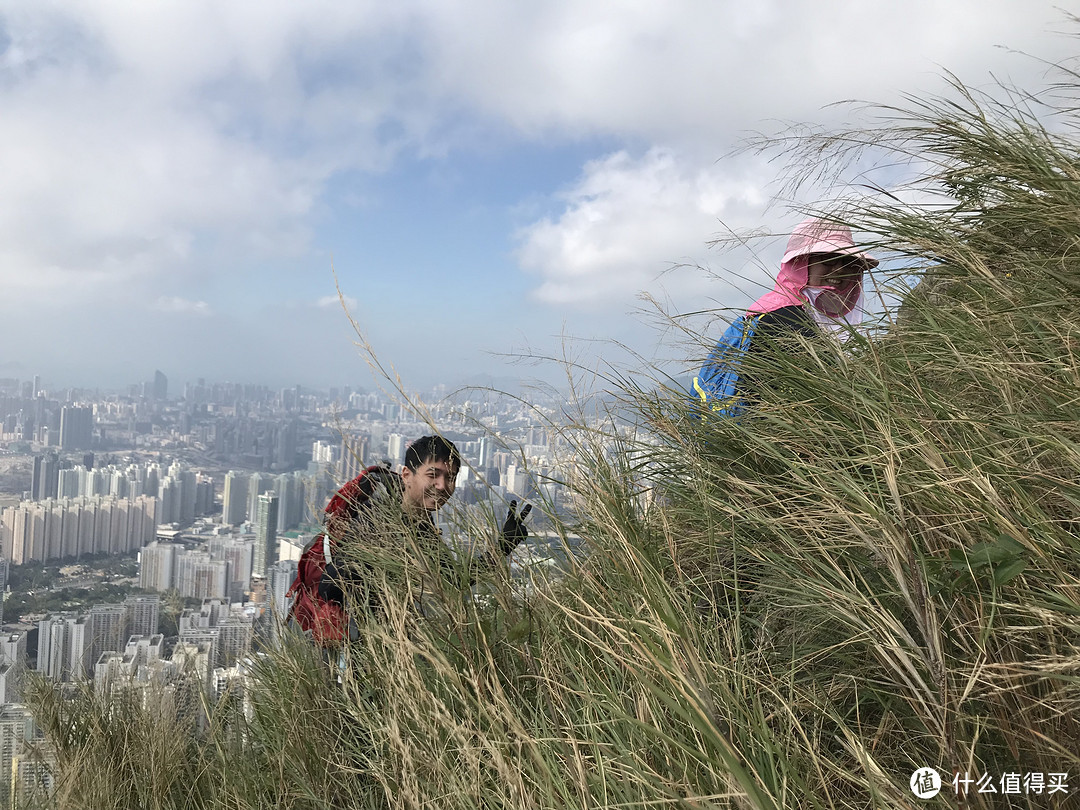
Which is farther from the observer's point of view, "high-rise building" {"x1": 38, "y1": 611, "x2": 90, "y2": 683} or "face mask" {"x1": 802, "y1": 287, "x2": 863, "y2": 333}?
"high-rise building" {"x1": 38, "y1": 611, "x2": 90, "y2": 683}

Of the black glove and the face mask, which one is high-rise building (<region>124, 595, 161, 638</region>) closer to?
the black glove

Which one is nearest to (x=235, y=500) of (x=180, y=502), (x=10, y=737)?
(x=180, y=502)

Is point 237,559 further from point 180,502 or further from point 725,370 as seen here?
point 725,370

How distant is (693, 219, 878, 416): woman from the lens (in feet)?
7.25

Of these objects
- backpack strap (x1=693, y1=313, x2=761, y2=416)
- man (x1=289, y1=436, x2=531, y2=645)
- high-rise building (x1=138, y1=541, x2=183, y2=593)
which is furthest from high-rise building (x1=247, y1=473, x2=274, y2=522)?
backpack strap (x1=693, y1=313, x2=761, y2=416)

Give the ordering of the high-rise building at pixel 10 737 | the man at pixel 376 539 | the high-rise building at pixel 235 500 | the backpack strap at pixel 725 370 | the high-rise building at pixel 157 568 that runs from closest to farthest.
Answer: the backpack strap at pixel 725 370, the man at pixel 376 539, the high-rise building at pixel 10 737, the high-rise building at pixel 157 568, the high-rise building at pixel 235 500

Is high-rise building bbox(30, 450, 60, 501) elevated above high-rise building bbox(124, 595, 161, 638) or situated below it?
below

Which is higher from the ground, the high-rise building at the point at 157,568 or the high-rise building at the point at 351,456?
the high-rise building at the point at 351,456

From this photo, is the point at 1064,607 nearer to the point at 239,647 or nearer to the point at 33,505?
the point at 239,647

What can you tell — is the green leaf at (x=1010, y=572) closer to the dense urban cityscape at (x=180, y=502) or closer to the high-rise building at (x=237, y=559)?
the dense urban cityscape at (x=180, y=502)

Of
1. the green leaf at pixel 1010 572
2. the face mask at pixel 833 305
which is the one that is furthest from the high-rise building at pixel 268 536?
the green leaf at pixel 1010 572

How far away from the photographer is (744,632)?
1688 millimetres

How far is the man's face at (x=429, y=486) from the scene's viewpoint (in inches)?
101

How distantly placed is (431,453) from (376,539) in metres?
0.39
